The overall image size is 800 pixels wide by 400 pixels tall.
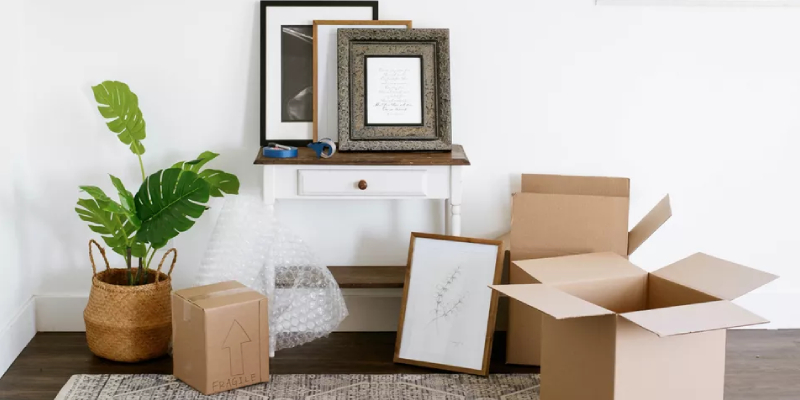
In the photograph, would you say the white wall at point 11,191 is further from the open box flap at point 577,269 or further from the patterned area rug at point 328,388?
the open box flap at point 577,269

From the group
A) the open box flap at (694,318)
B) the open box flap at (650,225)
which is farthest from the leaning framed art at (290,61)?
the open box flap at (694,318)

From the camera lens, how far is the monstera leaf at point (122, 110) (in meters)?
3.05

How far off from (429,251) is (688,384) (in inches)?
49.1

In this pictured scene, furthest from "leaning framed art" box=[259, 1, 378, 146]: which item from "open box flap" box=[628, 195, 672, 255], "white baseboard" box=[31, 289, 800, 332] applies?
"open box flap" box=[628, 195, 672, 255]

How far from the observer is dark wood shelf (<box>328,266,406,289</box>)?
3184 mm

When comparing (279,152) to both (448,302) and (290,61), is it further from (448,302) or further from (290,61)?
(448,302)

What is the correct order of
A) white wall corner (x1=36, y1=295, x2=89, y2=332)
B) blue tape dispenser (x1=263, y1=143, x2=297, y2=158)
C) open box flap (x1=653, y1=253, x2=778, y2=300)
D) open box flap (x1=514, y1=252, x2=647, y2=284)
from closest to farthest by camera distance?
open box flap (x1=653, y1=253, x2=778, y2=300), open box flap (x1=514, y1=252, x2=647, y2=284), blue tape dispenser (x1=263, y1=143, x2=297, y2=158), white wall corner (x1=36, y1=295, x2=89, y2=332)

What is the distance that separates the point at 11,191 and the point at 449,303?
62.8 inches

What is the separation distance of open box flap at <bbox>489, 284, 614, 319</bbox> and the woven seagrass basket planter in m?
1.48

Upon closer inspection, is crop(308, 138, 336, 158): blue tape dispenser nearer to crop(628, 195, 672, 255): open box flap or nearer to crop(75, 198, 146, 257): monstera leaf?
crop(75, 198, 146, 257): monstera leaf

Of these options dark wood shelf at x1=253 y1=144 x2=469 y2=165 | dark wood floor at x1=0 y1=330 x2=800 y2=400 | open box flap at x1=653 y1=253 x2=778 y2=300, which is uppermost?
dark wood shelf at x1=253 y1=144 x2=469 y2=165

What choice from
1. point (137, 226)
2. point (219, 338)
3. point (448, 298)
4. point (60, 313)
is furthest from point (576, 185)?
point (60, 313)

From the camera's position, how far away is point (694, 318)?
1961 millimetres

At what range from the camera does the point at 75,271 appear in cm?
340
